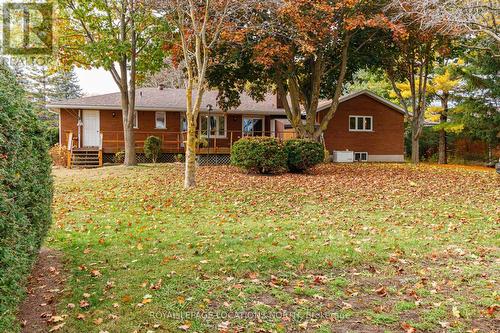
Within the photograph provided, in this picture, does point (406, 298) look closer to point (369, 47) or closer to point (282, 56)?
point (282, 56)

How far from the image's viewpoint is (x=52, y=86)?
47.3 m

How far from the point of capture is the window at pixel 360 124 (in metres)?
27.9

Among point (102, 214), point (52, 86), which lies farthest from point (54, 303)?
point (52, 86)

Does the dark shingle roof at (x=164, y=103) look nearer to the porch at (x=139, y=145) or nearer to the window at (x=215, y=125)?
the window at (x=215, y=125)

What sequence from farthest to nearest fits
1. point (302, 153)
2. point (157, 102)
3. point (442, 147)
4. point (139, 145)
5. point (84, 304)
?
point (442, 147)
point (157, 102)
point (139, 145)
point (302, 153)
point (84, 304)

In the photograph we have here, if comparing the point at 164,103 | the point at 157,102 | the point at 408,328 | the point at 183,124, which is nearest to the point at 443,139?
the point at 183,124

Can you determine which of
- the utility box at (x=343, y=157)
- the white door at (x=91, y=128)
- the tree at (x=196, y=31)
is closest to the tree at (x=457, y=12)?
the tree at (x=196, y=31)

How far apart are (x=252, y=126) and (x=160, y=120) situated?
5.72 m

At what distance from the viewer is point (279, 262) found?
564 cm

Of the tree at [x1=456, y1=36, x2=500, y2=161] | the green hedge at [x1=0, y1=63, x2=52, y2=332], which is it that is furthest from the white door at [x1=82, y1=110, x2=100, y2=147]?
the tree at [x1=456, y1=36, x2=500, y2=161]

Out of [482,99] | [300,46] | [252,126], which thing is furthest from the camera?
[252,126]

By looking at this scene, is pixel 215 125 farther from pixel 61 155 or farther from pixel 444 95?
pixel 444 95

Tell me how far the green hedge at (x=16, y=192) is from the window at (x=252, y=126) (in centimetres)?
2216

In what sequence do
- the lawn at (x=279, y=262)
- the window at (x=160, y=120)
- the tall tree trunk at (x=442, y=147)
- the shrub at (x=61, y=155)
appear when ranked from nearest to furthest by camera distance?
the lawn at (x=279, y=262)
the shrub at (x=61, y=155)
the window at (x=160, y=120)
the tall tree trunk at (x=442, y=147)
